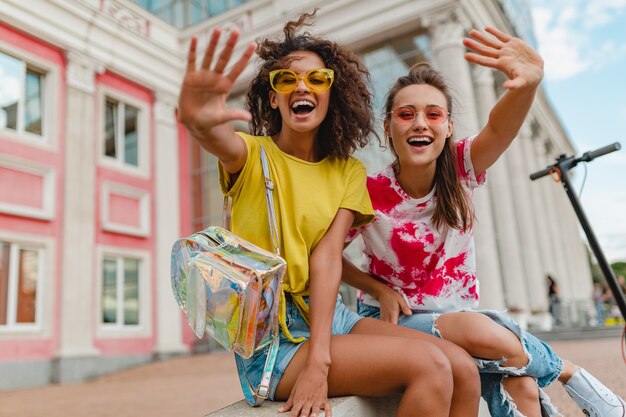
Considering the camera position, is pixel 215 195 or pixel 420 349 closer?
pixel 420 349

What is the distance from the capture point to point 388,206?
7.31 feet

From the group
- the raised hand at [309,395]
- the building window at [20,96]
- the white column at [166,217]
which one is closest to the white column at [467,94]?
the white column at [166,217]

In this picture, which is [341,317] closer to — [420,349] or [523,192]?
[420,349]

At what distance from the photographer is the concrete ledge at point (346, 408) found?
1.60 meters

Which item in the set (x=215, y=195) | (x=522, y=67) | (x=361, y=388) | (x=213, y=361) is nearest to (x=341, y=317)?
(x=361, y=388)

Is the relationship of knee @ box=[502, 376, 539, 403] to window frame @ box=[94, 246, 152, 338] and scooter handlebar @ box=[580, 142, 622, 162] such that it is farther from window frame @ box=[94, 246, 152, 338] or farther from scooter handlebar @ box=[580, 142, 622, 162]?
window frame @ box=[94, 246, 152, 338]

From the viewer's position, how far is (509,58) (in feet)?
6.41

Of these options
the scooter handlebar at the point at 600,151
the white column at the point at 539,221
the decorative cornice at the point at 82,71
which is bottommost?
the scooter handlebar at the point at 600,151

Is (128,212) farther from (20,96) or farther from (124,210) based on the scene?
(20,96)

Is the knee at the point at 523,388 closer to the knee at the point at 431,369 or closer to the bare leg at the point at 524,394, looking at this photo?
the bare leg at the point at 524,394

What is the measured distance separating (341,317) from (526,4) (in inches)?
1189

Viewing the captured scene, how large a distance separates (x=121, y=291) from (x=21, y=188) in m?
3.50

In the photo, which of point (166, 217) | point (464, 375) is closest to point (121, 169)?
point (166, 217)

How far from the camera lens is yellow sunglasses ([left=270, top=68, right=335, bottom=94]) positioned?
1951 millimetres
